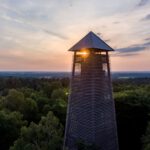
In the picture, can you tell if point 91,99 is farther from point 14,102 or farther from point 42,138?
point 14,102

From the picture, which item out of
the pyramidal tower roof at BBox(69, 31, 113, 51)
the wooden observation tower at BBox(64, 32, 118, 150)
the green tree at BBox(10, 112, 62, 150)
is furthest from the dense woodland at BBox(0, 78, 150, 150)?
the pyramidal tower roof at BBox(69, 31, 113, 51)

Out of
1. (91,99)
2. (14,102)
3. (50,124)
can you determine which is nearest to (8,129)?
(50,124)

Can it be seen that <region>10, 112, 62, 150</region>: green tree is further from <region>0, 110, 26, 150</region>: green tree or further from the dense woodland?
<region>0, 110, 26, 150</region>: green tree

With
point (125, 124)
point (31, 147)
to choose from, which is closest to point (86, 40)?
point (31, 147)

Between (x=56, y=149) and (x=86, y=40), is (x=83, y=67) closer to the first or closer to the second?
(x=86, y=40)

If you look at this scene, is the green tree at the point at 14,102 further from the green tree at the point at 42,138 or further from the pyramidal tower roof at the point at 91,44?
the pyramidal tower roof at the point at 91,44

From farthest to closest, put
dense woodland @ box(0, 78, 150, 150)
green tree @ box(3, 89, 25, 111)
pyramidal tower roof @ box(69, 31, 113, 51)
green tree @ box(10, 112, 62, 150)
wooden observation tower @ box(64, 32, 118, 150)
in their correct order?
green tree @ box(3, 89, 25, 111)
dense woodland @ box(0, 78, 150, 150)
green tree @ box(10, 112, 62, 150)
pyramidal tower roof @ box(69, 31, 113, 51)
wooden observation tower @ box(64, 32, 118, 150)
